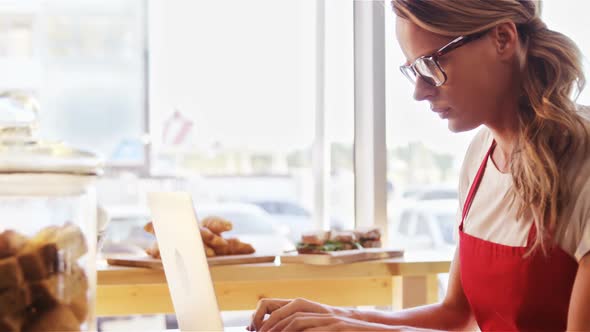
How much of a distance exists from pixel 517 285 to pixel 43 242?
3.30ft

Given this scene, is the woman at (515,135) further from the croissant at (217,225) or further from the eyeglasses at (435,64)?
the croissant at (217,225)

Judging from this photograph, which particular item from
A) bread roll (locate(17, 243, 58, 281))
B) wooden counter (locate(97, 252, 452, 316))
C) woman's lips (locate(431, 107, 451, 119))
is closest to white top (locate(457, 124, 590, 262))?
woman's lips (locate(431, 107, 451, 119))

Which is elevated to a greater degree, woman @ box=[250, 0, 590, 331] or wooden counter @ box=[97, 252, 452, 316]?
woman @ box=[250, 0, 590, 331]

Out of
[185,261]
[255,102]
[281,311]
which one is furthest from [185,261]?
[255,102]

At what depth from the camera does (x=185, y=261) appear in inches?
43.6

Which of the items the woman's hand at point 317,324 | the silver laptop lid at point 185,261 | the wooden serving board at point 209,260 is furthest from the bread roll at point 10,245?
the wooden serving board at point 209,260

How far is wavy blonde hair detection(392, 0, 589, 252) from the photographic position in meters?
1.43

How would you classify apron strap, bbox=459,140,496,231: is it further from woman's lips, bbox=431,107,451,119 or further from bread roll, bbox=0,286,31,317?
→ bread roll, bbox=0,286,31,317

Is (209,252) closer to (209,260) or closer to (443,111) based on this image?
(209,260)

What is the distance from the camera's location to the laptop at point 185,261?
1059 mm

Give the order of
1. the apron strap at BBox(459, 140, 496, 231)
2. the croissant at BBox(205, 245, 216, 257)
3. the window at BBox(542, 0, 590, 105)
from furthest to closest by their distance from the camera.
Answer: the window at BBox(542, 0, 590, 105) → the croissant at BBox(205, 245, 216, 257) → the apron strap at BBox(459, 140, 496, 231)

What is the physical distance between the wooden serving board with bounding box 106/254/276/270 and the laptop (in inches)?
47.8

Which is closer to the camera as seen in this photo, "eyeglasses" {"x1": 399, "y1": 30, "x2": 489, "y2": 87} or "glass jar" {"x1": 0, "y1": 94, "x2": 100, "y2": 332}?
"glass jar" {"x1": 0, "y1": 94, "x2": 100, "y2": 332}

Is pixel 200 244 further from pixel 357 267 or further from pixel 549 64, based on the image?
pixel 357 267
